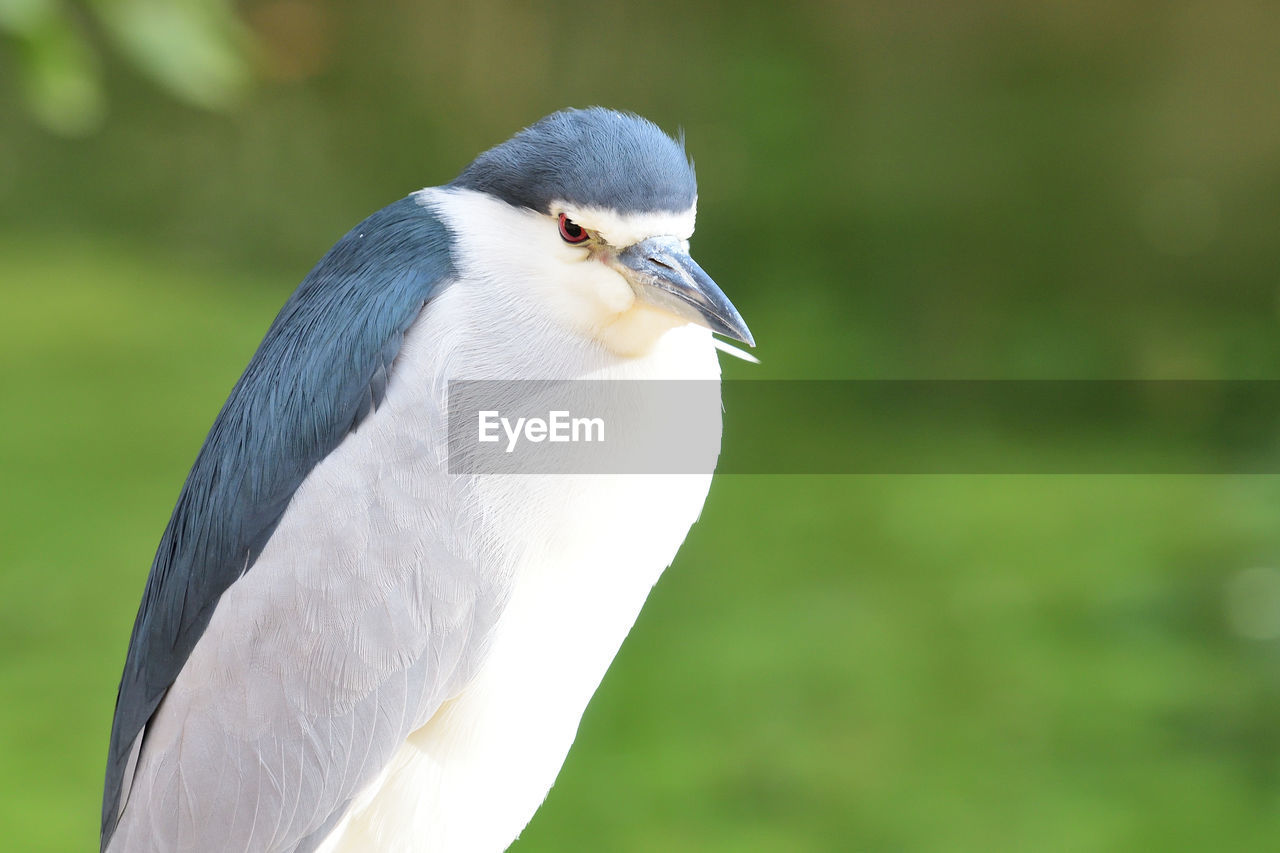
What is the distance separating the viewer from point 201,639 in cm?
100

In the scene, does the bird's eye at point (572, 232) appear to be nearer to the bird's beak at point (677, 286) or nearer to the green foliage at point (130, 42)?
the bird's beak at point (677, 286)

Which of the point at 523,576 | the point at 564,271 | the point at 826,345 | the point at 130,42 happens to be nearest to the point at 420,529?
the point at 523,576

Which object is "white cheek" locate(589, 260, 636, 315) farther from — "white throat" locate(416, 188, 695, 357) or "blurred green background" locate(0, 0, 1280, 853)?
"blurred green background" locate(0, 0, 1280, 853)

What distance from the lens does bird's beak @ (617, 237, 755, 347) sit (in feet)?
2.96

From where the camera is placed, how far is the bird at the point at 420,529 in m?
0.96

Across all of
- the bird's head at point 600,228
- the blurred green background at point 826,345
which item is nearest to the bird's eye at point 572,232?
Result: the bird's head at point 600,228

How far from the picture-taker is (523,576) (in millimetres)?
968

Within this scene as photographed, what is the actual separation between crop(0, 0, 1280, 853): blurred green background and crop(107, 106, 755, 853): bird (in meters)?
1.06

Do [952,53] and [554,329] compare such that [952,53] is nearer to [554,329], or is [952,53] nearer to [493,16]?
[493,16]

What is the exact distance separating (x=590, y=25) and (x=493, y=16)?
0.28m

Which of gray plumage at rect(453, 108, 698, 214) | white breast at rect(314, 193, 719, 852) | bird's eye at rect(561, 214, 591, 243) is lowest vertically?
white breast at rect(314, 193, 719, 852)

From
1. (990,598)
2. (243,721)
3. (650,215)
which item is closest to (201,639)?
(243,721)

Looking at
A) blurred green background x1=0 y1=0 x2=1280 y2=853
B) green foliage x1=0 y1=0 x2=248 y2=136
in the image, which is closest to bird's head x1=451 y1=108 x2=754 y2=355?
green foliage x1=0 y1=0 x2=248 y2=136

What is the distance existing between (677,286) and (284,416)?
0.31 meters
